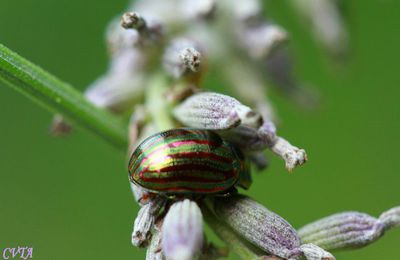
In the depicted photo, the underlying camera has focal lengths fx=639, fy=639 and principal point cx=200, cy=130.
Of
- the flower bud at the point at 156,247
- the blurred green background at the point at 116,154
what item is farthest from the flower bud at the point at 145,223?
the blurred green background at the point at 116,154

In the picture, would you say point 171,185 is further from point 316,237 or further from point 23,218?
point 23,218

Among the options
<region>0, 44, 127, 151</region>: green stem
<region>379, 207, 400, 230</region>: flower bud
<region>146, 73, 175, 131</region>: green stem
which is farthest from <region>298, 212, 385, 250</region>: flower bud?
<region>0, 44, 127, 151</region>: green stem

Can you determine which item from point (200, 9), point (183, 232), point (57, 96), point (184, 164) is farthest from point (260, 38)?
point (183, 232)

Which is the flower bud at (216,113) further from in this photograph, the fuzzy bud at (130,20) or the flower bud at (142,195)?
the fuzzy bud at (130,20)

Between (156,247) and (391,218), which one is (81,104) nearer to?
(156,247)

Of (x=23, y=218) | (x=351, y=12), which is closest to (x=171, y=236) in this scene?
(x=351, y=12)
